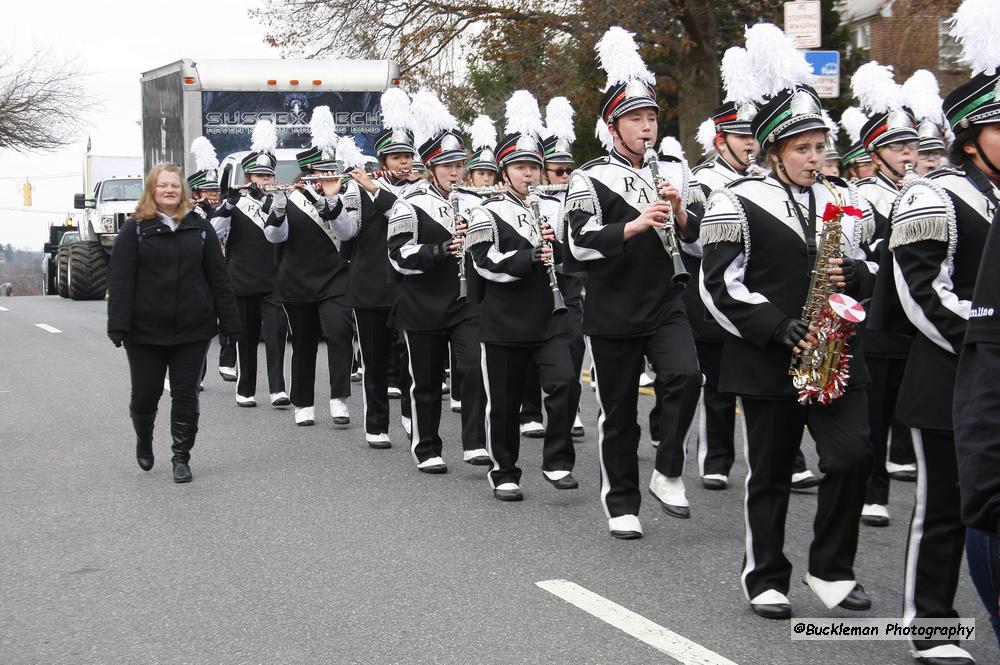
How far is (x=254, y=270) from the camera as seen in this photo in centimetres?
1249

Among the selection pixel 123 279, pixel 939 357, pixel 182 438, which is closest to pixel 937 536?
pixel 939 357

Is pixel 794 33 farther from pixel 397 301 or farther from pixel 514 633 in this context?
pixel 514 633

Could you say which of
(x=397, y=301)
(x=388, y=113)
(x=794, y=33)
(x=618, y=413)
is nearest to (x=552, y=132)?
(x=388, y=113)

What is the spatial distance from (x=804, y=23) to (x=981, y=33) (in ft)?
29.5

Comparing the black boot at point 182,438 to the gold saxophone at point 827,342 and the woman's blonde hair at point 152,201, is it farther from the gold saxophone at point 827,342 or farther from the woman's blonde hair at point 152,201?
the gold saxophone at point 827,342

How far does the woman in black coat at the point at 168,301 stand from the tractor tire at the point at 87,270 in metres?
21.5

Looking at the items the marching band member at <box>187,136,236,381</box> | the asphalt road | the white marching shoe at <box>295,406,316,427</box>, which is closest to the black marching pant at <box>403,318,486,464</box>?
the asphalt road

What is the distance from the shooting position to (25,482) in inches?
349

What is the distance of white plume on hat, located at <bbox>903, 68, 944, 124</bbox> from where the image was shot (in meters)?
9.41

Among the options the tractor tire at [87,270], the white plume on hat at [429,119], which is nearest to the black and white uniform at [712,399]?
the white plume on hat at [429,119]

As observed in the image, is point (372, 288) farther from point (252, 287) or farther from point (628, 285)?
point (628, 285)

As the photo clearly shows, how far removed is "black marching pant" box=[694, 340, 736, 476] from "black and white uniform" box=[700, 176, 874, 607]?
9.01 ft

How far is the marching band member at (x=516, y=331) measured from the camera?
7.98m

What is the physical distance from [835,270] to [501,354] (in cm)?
306
